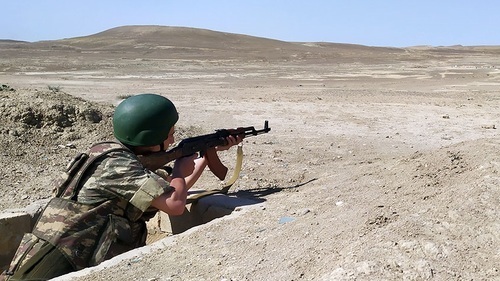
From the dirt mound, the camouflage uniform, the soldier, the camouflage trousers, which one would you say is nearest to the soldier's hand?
the soldier

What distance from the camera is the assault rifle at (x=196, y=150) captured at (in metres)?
3.84

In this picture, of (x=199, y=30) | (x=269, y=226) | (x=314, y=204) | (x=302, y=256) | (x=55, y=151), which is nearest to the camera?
(x=302, y=256)

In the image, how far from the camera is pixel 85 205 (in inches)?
138

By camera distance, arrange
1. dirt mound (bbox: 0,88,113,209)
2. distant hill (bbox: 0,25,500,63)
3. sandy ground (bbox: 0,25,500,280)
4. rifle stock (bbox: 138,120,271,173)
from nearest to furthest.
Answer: sandy ground (bbox: 0,25,500,280) → rifle stock (bbox: 138,120,271,173) → dirt mound (bbox: 0,88,113,209) → distant hill (bbox: 0,25,500,63)

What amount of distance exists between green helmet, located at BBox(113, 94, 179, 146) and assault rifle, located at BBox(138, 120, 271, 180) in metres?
0.16

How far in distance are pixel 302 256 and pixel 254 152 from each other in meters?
4.53

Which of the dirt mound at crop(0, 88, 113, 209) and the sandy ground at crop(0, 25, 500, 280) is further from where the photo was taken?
the dirt mound at crop(0, 88, 113, 209)

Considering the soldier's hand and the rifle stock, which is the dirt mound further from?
the soldier's hand

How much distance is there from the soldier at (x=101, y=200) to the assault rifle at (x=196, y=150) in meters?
0.17

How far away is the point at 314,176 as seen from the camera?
630 centimetres

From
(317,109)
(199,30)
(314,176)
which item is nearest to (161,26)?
(199,30)

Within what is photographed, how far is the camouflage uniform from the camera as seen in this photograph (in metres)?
3.43

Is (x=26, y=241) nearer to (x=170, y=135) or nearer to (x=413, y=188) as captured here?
(x=170, y=135)

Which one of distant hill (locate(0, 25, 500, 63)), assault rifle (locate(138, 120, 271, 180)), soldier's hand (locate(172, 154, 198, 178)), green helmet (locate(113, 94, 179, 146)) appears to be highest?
green helmet (locate(113, 94, 179, 146))
